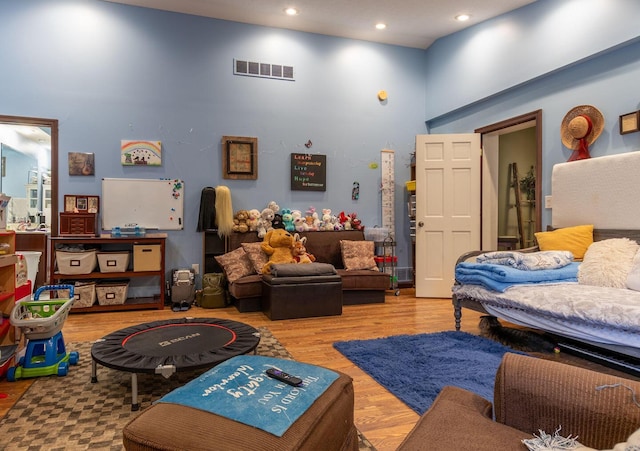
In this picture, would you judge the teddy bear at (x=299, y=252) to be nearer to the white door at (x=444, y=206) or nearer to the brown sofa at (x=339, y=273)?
the brown sofa at (x=339, y=273)

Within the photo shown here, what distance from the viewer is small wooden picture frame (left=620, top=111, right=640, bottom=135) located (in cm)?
357

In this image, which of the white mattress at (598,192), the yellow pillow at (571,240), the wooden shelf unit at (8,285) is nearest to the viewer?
the wooden shelf unit at (8,285)

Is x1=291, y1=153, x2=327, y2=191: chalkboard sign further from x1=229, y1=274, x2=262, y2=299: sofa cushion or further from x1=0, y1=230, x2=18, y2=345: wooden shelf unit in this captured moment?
x1=0, y1=230, x2=18, y2=345: wooden shelf unit

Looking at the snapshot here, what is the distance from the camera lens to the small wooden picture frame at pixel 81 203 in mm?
4793

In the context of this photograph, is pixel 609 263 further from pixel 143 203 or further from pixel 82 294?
pixel 82 294

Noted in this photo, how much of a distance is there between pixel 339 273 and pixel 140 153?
288 cm

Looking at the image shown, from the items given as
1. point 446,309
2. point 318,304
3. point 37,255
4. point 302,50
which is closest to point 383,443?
point 318,304

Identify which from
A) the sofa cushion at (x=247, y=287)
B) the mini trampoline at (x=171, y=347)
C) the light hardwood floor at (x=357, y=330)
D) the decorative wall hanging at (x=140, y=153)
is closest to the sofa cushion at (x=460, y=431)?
the light hardwood floor at (x=357, y=330)

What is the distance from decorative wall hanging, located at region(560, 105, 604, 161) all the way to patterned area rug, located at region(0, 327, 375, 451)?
12.0 feet

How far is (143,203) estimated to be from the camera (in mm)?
5059

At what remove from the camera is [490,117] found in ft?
17.3

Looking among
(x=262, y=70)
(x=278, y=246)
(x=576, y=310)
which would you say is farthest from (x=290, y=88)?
(x=576, y=310)

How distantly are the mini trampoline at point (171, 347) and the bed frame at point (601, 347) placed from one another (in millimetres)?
1928

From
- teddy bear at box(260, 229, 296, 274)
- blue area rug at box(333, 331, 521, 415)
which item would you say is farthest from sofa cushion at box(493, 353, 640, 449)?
teddy bear at box(260, 229, 296, 274)
